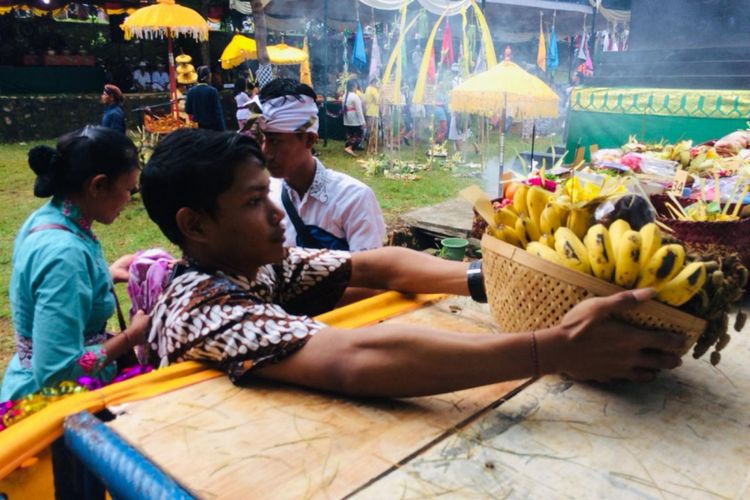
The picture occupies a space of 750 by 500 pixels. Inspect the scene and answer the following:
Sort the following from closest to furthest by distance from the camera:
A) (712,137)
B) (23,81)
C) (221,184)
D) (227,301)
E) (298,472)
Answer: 1. (298,472)
2. (227,301)
3. (221,184)
4. (712,137)
5. (23,81)

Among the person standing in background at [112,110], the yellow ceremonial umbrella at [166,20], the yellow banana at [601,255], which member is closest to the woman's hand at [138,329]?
the yellow banana at [601,255]

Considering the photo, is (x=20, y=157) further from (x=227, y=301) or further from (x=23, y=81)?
(x=227, y=301)

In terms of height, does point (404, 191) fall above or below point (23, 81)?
below

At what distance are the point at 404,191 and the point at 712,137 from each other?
14.6 ft

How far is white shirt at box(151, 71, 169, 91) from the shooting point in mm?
16719

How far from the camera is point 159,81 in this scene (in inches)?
663

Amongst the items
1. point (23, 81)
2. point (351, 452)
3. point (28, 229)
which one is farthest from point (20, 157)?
point (351, 452)

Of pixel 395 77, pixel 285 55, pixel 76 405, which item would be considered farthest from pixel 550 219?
pixel 285 55

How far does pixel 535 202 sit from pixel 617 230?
0.26 meters

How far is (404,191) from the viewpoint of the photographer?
951 cm

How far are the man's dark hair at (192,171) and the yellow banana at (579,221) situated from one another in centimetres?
85

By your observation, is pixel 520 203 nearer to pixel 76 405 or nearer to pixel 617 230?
pixel 617 230

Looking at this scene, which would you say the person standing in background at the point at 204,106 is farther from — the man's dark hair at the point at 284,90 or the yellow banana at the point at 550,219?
the yellow banana at the point at 550,219

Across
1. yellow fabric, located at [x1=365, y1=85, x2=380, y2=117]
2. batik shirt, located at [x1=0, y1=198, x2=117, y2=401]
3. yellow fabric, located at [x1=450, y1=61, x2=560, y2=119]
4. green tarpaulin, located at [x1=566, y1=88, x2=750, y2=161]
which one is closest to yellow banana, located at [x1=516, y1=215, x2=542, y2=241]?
batik shirt, located at [x1=0, y1=198, x2=117, y2=401]
